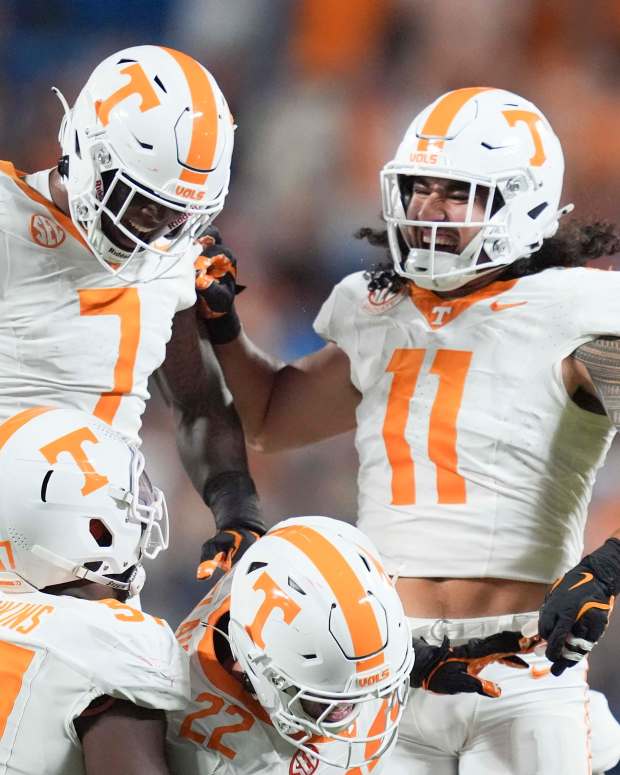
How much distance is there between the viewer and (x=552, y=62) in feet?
11.5

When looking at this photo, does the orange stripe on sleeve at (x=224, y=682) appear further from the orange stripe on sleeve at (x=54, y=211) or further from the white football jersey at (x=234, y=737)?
the orange stripe on sleeve at (x=54, y=211)

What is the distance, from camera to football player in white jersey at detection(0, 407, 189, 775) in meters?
1.47

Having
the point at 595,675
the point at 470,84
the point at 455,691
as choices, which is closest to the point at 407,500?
the point at 455,691

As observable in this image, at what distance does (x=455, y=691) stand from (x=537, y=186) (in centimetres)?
79

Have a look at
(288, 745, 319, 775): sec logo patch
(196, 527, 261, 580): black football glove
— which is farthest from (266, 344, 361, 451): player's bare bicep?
(288, 745, 319, 775): sec logo patch

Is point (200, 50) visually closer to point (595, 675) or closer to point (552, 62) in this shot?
point (552, 62)

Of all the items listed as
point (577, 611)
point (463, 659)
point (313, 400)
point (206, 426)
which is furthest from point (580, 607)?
point (206, 426)

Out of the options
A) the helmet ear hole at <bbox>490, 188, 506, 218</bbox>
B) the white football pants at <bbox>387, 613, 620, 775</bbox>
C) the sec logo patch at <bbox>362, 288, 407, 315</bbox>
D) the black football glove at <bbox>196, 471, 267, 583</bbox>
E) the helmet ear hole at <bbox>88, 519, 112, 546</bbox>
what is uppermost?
the helmet ear hole at <bbox>490, 188, 506, 218</bbox>

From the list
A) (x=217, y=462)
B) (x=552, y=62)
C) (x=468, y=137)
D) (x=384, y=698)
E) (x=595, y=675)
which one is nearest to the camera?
(x=384, y=698)

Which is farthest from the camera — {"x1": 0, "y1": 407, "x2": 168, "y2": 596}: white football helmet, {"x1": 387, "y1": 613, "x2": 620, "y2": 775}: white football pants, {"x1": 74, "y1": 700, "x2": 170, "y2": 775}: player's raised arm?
{"x1": 387, "y1": 613, "x2": 620, "y2": 775}: white football pants

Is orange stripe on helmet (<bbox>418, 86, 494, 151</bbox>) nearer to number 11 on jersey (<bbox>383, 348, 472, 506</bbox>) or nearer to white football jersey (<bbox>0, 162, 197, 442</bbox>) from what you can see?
number 11 on jersey (<bbox>383, 348, 472, 506</bbox>)

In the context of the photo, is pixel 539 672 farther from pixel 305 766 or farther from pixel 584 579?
pixel 305 766

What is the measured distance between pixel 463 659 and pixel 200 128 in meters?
0.87

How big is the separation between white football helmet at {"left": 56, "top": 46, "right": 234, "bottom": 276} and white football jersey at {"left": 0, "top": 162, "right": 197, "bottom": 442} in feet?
0.23
